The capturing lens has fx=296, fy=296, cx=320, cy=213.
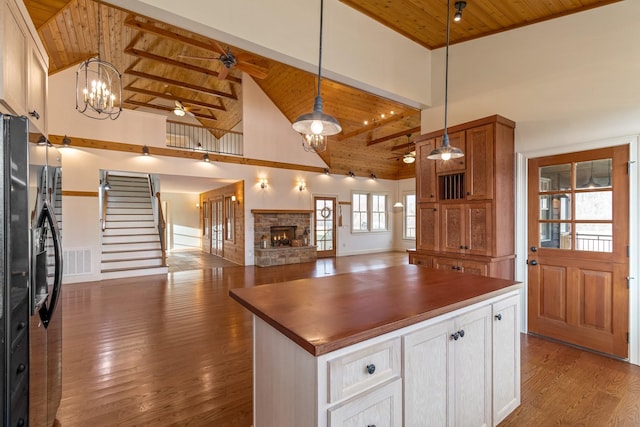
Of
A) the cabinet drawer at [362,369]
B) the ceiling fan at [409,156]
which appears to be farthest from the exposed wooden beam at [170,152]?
the cabinet drawer at [362,369]

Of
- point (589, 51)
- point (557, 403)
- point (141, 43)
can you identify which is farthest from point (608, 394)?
point (141, 43)

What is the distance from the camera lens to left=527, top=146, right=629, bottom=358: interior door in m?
2.79

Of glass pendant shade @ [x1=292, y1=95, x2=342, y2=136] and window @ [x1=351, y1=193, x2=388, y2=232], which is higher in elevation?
glass pendant shade @ [x1=292, y1=95, x2=342, y2=136]

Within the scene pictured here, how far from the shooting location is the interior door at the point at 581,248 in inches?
110

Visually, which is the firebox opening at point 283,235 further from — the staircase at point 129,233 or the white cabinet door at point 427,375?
the white cabinet door at point 427,375

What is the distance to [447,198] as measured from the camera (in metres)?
3.72

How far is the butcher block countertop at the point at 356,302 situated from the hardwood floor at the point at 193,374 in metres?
0.98

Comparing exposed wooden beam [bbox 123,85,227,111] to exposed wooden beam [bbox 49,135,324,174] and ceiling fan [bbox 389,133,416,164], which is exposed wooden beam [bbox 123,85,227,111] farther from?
ceiling fan [bbox 389,133,416,164]

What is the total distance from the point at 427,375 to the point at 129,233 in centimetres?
831

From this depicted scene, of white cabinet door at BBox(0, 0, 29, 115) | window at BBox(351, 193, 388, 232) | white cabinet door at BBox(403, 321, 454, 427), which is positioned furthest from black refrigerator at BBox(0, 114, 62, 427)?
window at BBox(351, 193, 388, 232)

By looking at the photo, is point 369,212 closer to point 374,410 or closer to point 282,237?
point 282,237

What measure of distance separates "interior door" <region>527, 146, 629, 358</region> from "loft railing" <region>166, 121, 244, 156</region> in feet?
22.6

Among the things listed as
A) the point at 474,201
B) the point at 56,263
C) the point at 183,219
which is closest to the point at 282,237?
the point at 183,219

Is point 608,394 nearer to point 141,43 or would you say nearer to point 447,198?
point 447,198
